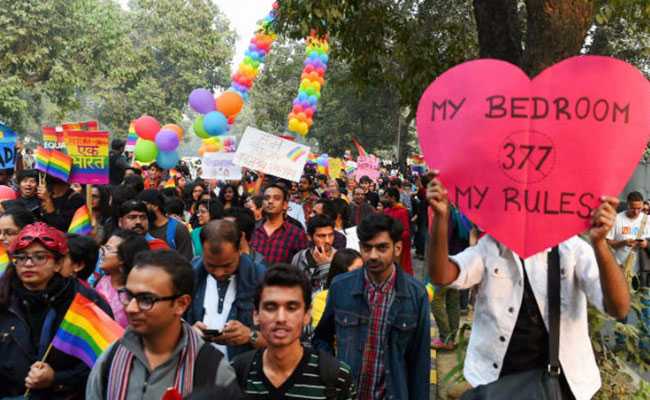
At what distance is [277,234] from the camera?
570cm

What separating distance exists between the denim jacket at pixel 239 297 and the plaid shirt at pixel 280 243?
6.18 feet

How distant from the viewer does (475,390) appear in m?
2.61

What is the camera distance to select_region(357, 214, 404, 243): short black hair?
355cm

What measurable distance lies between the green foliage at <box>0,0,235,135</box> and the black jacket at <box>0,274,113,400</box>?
87.2 ft

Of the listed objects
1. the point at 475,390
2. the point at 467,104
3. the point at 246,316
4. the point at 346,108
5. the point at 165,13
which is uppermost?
the point at 165,13

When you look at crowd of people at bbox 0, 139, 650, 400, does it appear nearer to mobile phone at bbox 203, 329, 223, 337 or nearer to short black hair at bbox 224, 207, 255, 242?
mobile phone at bbox 203, 329, 223, 337

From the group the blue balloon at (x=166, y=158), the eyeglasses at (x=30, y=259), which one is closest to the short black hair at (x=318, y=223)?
the eyeglasses at (x=30, y=259)

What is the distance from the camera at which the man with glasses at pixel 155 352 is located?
7.86 ft

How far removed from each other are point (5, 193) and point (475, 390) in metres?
5.06

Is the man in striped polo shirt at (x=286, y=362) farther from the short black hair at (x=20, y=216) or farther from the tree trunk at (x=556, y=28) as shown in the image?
the tree trunk at (x=556, y=28)

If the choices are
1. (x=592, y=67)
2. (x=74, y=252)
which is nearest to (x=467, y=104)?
(x=592, y=67)

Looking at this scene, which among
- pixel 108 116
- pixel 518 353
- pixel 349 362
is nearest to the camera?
pixel 518 353

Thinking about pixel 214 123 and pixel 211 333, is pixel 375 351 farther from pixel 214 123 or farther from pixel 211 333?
pixel 214 123

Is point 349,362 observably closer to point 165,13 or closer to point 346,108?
point 346,108
